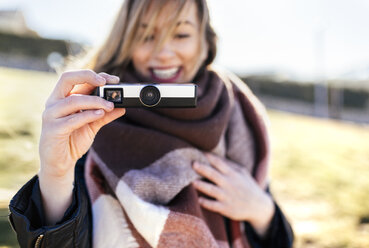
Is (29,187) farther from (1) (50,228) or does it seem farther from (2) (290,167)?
(2) (290,167)

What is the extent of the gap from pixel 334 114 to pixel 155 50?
1854cm

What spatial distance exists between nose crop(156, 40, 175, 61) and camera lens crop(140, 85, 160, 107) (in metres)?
0.55

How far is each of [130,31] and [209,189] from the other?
0.80 meters

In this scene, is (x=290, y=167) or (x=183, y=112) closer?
(x=183, y=112)

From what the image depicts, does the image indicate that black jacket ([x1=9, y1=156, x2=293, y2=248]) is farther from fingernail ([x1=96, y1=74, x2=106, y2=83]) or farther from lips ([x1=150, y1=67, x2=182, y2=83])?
lips ([x1=150, y1=67, x2=182, y2=83])

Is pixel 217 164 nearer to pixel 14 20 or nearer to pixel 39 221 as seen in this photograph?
pixel 39 221

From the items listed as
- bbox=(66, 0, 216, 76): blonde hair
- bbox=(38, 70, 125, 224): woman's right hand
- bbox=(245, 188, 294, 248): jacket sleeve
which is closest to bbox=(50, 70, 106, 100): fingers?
bbox=(38, 70, 125, 224): woman's right hand

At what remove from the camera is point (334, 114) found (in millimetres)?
18359

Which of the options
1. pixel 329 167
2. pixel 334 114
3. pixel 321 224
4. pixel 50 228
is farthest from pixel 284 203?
pixel 334 114

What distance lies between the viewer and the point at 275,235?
168 centimetres

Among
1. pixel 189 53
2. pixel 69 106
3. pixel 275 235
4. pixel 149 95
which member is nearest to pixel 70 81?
pixel 69 106

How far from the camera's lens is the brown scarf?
1315 millimetres

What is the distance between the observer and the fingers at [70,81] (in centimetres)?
104

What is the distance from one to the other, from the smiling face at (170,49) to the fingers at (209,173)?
1.48 ft
